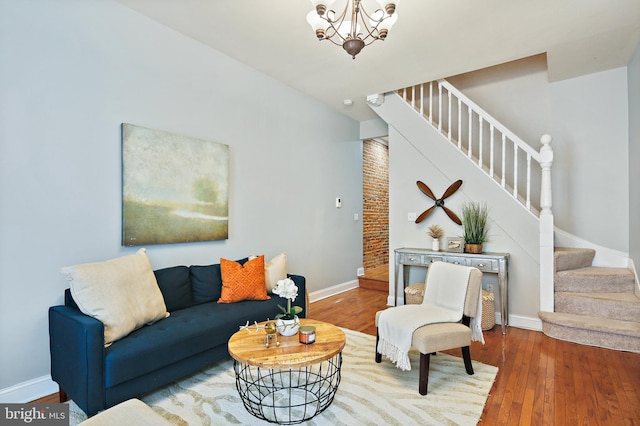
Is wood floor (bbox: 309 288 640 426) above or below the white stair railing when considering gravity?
below

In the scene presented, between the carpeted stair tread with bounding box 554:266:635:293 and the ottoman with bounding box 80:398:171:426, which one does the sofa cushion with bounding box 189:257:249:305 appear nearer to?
the ottoman with bounding box 80:398:171:426

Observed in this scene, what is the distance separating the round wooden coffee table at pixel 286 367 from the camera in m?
1.85

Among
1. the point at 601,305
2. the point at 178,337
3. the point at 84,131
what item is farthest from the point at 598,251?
the point at 84,131

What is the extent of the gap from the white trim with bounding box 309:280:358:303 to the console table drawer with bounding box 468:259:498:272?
7.11ft

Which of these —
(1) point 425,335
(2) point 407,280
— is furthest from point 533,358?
(2) point 407,280

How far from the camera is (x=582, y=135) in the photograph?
4.05m

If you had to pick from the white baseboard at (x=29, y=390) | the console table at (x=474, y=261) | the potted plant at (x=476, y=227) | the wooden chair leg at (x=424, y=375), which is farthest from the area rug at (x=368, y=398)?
the potted plant at (x=476, y=227)

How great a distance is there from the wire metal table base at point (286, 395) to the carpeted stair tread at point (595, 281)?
9.13ft

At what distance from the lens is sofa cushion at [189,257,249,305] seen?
300cm

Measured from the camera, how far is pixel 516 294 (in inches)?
147

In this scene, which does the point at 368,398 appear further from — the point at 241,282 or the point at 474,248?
the point at 474,248

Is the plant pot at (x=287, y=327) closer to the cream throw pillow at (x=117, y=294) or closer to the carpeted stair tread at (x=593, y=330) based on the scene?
the cream throw pillow at (x=117, y=294)

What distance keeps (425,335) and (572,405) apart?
3.39 ft

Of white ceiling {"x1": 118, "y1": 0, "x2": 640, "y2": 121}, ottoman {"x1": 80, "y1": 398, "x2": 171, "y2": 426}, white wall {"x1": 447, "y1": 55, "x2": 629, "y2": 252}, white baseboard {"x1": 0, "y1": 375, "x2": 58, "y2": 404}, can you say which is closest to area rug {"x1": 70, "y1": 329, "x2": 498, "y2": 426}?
white baseboard {"x1": 0, "y1": 375, "x2": 58, "y2": 404}
